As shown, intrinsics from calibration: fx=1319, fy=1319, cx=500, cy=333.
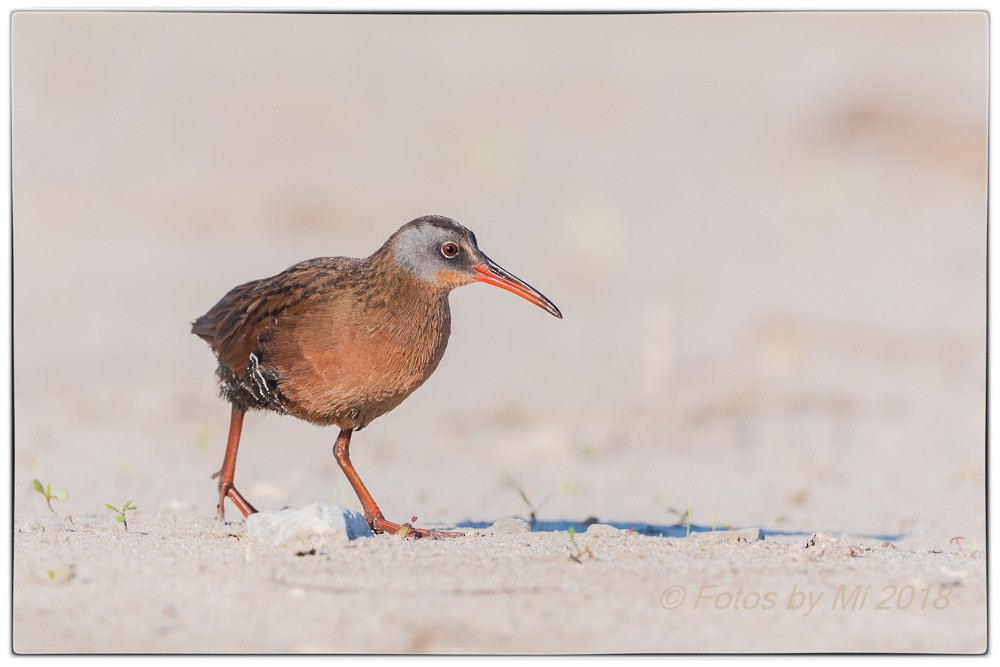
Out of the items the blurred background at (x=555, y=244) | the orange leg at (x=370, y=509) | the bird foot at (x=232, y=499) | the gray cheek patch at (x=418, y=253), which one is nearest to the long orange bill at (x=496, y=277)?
the gray cheek patch at (x=418, y=253)

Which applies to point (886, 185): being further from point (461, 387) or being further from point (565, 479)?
point (565, 479)

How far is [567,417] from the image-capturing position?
36.6 feet

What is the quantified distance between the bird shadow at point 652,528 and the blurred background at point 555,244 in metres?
0.26

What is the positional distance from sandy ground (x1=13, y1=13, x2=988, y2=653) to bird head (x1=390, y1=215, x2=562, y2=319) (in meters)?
1.29

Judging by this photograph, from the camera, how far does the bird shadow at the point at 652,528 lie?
22.4ft

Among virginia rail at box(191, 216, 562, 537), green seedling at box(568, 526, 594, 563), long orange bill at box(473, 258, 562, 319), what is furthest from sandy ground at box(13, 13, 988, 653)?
long orange bill at box(473, 258, 562, 319)

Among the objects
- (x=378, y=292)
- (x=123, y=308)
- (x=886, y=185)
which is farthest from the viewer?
(x=886, y=185)

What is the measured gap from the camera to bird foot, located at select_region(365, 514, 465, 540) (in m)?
6.15

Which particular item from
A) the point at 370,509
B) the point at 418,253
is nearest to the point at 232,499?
the point at 370,509

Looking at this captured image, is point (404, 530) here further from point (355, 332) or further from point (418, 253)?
point (418, 253)

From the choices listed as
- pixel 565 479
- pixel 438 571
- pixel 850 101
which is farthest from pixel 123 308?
pixel 850 101

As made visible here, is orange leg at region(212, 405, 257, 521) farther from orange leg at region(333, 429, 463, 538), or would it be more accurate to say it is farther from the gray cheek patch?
the gray cheek patch

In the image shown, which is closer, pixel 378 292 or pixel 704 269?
pixel 378 292

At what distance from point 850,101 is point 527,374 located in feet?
31.1
